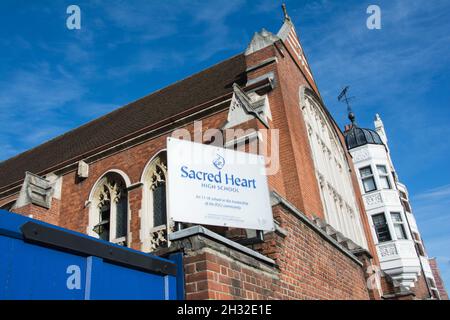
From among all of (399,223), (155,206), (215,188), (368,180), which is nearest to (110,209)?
(155,206)

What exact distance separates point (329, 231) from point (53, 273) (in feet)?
24.4

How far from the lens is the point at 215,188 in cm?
520

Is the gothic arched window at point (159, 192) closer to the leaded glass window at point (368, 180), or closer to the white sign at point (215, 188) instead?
the white sign at point (215, 188)

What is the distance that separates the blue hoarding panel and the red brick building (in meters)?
0.40

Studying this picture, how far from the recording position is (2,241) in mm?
2682

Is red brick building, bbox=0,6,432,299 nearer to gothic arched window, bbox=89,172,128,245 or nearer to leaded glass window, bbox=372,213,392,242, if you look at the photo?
gothic arched window, bbox=89,172,128,245

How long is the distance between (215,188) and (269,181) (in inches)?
133

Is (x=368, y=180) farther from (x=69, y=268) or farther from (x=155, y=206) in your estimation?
(x=69, y=268)

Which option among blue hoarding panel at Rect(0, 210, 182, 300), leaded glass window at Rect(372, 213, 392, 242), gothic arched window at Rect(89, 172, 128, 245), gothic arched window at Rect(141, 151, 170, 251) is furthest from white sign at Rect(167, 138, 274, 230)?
leaded glass window at Rect(372, 213, 392, 242)

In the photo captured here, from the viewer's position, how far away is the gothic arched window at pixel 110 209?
41.0ft

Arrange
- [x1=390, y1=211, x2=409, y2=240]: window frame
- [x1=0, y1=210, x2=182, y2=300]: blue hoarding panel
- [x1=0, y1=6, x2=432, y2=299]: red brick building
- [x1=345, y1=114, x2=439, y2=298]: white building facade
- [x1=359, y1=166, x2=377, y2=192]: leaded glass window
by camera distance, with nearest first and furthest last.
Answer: [x1=0, y1=210, x2=182, y2=300]: blue hoarding panel → [x1=0, y1=6, x2=432, y2=299]: red brick building → [x1=345, y1=114, x2=439, y2=298]: white building facade → [x1=390, y1=211, x2=409, y2=240]: window frame → [x1=359, y1=166, x2=377, y2=192]: leaded glass window

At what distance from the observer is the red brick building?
5.02 meters

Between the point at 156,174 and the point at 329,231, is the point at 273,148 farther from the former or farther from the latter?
the point at 156,174

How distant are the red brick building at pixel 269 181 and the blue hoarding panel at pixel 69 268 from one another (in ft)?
1.32
